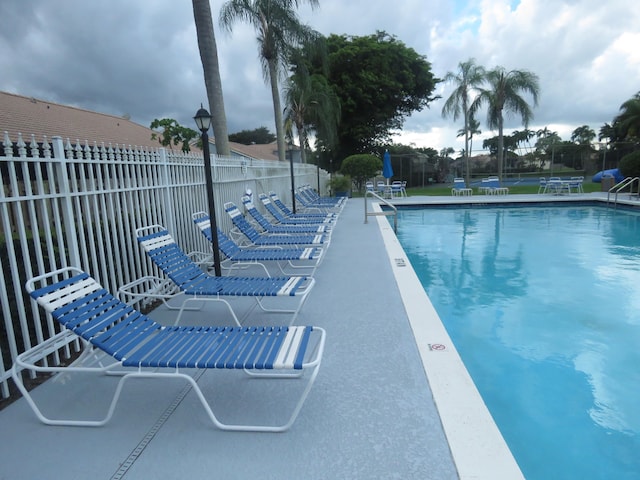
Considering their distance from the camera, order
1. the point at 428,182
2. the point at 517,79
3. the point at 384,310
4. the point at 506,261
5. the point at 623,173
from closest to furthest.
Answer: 1. the point at 384,310
2. the point at 506,261
3. the point at 623,173
4. the point at 517,79
5. the point at 428,182

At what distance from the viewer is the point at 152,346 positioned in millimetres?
2410

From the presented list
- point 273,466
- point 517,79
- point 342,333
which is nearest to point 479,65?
point 517,79

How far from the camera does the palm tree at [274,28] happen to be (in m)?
12.6

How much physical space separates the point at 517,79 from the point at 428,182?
320 inches

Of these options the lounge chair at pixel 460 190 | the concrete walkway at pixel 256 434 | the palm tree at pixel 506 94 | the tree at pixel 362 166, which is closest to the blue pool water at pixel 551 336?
the concrete walkway at pixel 256 434

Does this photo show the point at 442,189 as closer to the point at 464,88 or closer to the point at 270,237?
the point at 464,88

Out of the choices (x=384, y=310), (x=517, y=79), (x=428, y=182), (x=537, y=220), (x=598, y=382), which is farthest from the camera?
(x=428, y=182)

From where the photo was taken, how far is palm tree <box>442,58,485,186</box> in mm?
21328

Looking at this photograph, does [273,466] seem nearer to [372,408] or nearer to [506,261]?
[372,408]

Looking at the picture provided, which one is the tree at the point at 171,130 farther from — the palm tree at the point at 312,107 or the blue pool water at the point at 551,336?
the blue pool water at the point at 551,336

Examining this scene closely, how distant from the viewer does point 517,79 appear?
823 inches

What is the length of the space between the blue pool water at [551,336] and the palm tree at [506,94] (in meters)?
13.4

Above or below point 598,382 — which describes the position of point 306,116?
above

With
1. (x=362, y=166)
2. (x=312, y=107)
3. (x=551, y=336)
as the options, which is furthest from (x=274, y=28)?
(x=551, y=336)
